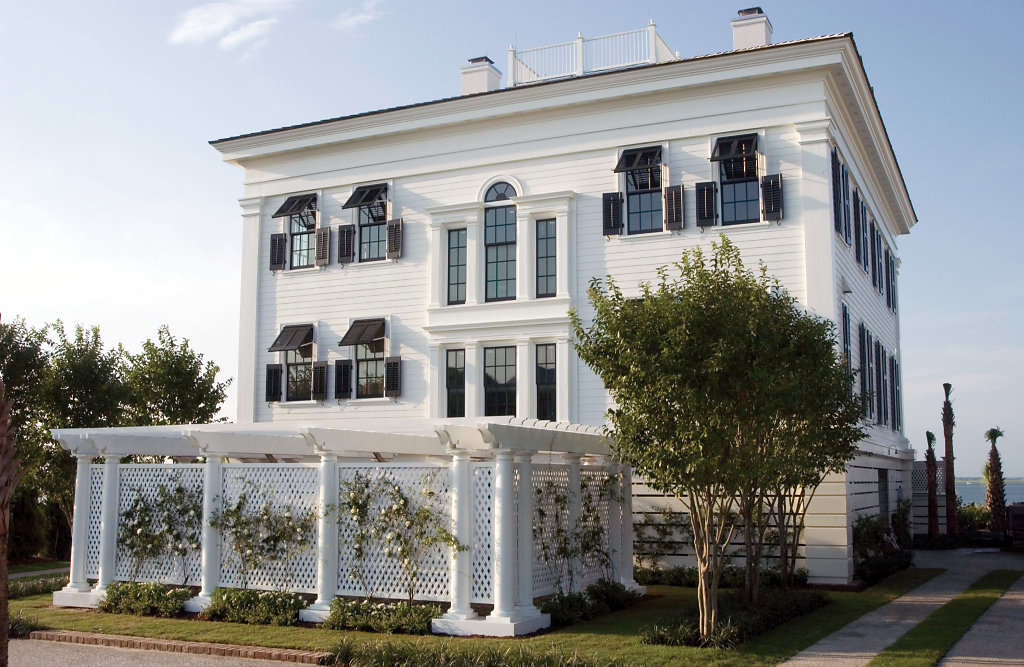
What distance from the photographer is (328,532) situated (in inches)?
582

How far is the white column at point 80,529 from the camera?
16812 millimetres

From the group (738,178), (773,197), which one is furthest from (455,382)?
(773,197)

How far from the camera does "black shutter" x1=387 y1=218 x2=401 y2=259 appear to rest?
2433 centimetres

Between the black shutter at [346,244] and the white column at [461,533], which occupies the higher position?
the black shutter at [346,244]

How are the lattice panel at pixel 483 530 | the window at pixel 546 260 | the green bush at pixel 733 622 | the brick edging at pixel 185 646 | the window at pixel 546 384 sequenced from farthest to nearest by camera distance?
the window at pixel 546 260
the window at pixel 546 384
the lattice panel at pixel 483 530
the green bush at pixel 733 622
the brick edging at pixel 185 646

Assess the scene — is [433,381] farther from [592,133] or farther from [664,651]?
[664,651]

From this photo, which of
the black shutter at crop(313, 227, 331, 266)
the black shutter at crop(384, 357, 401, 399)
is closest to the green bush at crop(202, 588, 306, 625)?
the black shutter at crop(384, 357, 401, 399)

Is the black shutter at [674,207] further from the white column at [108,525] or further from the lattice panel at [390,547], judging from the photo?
the white column at [108,525]

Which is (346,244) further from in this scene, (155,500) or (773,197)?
(773,197)

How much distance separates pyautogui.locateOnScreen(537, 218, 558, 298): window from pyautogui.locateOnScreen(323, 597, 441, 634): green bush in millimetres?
10257

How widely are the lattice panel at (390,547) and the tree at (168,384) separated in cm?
1469

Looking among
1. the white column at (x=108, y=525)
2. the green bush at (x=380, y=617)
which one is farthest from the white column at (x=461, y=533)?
the white column at (x=108, y=525)

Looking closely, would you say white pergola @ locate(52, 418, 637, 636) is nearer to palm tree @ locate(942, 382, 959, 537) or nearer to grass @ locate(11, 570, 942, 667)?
grass @ locate(11, 570, 942, 667)

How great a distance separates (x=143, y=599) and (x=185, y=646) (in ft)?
10.8
